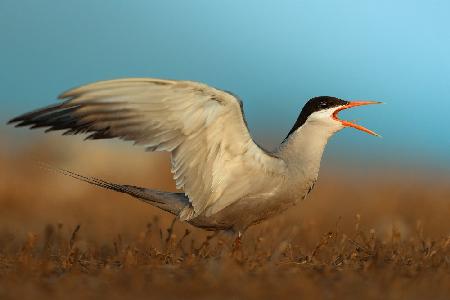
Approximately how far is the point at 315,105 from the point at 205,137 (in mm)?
1168

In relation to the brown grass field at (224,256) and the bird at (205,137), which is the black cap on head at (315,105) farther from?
the brown grass field at (224,256)

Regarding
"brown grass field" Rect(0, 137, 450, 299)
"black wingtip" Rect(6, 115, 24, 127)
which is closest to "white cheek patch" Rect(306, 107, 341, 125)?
"brown grass field" Rect(0, 137, 450, 299)

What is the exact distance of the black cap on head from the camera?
6301mm

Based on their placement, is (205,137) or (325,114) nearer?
(205,137)

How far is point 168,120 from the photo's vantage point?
5.45 metres

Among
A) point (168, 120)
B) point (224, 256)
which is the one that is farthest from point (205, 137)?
point (224, 256)

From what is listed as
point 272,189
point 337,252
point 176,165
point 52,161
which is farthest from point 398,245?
point 52,161

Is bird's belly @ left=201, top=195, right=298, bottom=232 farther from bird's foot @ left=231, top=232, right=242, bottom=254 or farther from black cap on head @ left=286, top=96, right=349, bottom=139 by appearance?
black cap on head @ left=286, top=96, right=349, bottom=139

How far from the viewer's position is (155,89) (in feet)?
17.4

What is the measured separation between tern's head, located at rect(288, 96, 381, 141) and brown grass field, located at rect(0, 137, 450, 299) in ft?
2.61

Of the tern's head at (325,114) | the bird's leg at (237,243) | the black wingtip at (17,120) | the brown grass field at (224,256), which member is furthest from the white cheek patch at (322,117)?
the black wingtip at (17,120)

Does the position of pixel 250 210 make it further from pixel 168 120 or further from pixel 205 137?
pixel 168 120

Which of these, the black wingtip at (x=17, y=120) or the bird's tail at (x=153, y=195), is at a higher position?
→ the black wingtip at (x=17, y=120)

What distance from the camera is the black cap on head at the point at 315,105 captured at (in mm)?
6301
